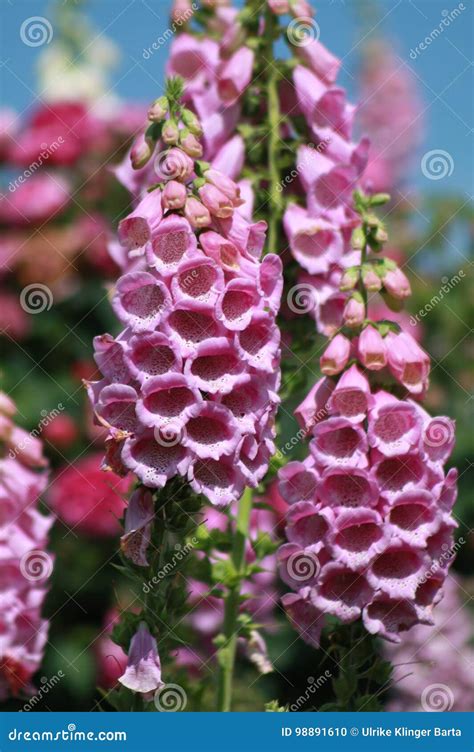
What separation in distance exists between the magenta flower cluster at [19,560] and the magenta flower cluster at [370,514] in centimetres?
54

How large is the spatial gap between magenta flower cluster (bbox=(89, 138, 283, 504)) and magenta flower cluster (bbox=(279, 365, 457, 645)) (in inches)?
4.8

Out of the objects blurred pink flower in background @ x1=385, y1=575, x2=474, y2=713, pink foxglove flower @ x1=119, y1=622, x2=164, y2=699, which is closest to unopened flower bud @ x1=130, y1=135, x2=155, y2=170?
pink foxglove flower @ x1=119, y1=622, x2=164, y2=699

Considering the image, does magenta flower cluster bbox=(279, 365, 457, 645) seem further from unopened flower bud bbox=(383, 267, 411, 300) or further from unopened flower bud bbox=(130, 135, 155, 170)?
unopened flower bud bbox=(130, 135, 155, 170)

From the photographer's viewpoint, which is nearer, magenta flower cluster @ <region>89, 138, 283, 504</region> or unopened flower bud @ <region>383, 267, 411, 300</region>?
magenta flower cluster @ <region>89, 138, 283, 504</region>

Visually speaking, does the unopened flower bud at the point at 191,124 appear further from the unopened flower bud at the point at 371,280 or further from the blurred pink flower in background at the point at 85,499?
the blurred pink flower in background at the point at 85,499

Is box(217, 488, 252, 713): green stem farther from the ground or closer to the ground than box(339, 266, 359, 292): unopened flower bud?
closer to the ground

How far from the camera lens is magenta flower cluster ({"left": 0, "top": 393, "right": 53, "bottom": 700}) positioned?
2057 millimetres

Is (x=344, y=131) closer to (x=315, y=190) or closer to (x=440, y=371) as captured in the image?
(x=315, y=190)

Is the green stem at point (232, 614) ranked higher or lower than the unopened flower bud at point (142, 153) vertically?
lower

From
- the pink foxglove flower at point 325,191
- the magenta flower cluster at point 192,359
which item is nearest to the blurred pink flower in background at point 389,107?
the pink foxglove flower at point 325,191

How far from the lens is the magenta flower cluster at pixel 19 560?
6.75 ft

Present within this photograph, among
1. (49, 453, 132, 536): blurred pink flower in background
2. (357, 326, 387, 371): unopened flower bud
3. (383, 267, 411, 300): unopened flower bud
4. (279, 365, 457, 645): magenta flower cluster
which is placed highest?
(383, 267, 411, 300): unopened flower bud

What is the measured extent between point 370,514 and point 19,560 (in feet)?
2.37

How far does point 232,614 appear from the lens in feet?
6.76
